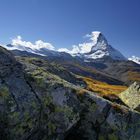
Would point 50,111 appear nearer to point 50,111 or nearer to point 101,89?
point 50,111

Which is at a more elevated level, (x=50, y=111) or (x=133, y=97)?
(x=133, y=97)

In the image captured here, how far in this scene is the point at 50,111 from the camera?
17.1m

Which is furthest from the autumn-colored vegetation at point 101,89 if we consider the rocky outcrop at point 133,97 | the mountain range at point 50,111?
the mountain range at point 50,111

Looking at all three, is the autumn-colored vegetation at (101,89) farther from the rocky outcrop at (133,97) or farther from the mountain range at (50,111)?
the mountain range at (50,111)

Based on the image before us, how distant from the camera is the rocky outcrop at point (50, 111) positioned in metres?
15.5

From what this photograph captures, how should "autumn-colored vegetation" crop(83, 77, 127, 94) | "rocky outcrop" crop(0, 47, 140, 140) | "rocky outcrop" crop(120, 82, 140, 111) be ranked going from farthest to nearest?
1. "autumn-colored vegetation" crop(83, 77, 127, 94)
2. "rocky outcrop" crop(120, 82, 140, 111)
3. "rocky outcrop" crop(0, 47, 140, 140)

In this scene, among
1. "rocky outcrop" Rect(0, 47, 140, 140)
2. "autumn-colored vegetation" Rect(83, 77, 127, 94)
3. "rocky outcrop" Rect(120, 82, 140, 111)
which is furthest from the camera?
"autumn-colored vegetation" Rect(83, 77, 127, 94)

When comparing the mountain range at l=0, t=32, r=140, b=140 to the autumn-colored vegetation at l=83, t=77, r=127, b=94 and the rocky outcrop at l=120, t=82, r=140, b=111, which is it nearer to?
the rocky outcrop at l=120, t=82, r=140, b=111

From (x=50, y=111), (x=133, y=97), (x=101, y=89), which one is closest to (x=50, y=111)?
(x=50, y=111)

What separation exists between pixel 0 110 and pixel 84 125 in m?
5.24

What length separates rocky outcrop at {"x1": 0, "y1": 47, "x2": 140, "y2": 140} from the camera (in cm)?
1555

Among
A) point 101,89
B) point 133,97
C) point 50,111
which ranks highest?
point 101,89

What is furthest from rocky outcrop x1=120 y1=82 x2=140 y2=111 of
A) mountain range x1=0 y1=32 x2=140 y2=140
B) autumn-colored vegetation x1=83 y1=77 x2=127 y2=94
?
mountain range x1=0 y1=32 x2=140 y2=140

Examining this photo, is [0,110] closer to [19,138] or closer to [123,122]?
[19,138]
